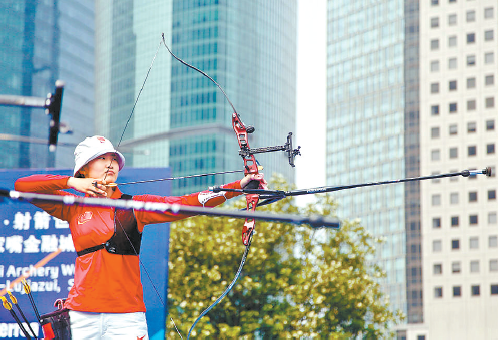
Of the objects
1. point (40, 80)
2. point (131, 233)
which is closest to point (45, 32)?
point (40, 80)

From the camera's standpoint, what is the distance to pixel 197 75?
132 metres

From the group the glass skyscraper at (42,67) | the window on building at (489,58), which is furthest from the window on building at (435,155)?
the glass skyscraper at (42,67)

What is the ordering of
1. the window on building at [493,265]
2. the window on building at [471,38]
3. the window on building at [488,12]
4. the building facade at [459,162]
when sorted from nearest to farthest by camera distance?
the window on building at [493,265] < the building facade at [459,162] < the window on building at [488,12] < the window on building at [471,38]

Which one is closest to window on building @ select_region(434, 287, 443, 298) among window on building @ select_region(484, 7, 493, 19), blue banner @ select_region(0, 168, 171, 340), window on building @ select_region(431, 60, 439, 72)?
window on building @ select_region(431, 60, 439, 72)

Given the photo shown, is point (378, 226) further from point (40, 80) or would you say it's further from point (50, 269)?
point (50, 269)

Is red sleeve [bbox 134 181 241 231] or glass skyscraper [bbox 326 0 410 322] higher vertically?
glass skyscraper [bbox 326 0 410 322]

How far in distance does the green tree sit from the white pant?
60.3 feet

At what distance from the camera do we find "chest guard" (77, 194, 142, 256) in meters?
7.66

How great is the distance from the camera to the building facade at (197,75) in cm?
12344

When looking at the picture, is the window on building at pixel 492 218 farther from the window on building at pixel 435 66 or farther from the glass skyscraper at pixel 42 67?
the glass skyscraper at pixel 42 67

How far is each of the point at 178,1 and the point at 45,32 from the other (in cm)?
2317

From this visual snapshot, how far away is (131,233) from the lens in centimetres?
775

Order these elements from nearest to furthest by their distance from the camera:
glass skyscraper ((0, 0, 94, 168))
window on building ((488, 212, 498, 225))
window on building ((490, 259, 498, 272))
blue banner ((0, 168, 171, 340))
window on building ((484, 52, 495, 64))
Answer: blue banner ((0, 168, 171, 340))
window on building ((490, 259, 498, 272))
window on building ((488, 212, 498, 225))
glass skyscraper ((0, 0, 94, 168))
window on building ((484, 52, 495, 64))

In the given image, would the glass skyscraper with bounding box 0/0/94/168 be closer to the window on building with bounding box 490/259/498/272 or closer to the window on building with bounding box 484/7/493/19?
the window on building with bounding box 490/259/498/272
